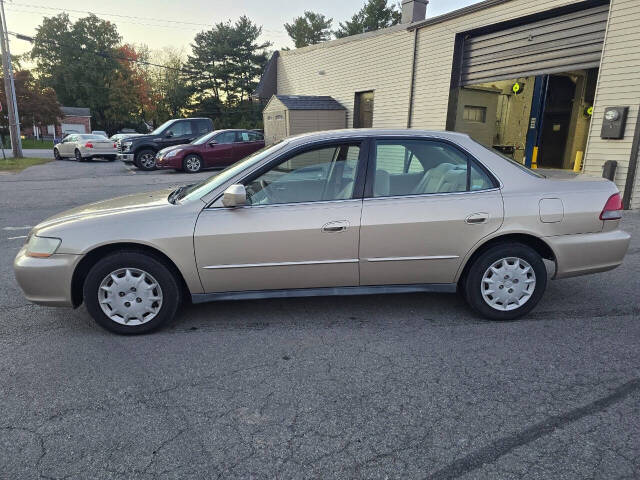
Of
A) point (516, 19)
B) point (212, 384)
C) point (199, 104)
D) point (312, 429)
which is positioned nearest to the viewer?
point (312, 429)

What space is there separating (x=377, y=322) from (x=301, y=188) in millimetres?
1256

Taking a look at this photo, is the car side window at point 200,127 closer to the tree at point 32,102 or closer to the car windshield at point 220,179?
the car windshield at point 220,179

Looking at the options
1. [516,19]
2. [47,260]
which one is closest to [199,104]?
[516,19]

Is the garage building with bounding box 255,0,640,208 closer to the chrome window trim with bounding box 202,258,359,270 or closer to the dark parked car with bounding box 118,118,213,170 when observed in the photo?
the dark parked car with bounding box 118,118,213,170

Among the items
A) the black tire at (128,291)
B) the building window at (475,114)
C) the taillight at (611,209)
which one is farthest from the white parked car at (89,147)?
the taillight at (611,209)

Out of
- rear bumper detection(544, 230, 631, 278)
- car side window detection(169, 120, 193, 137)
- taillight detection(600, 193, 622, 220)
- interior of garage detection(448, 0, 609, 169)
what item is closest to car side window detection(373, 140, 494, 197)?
rear bumper detection(544, 230, 631, 278)

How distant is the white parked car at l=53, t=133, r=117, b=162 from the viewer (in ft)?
70.2

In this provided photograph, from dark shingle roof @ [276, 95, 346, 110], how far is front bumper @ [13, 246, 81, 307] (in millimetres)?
12757

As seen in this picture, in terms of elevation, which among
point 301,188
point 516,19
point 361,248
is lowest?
point 361,248

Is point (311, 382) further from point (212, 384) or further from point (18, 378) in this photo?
point (18, 378)

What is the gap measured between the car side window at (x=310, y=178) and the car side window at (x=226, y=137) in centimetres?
1329

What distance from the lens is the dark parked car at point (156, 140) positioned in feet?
54.8

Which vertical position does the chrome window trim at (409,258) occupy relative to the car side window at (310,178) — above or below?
below

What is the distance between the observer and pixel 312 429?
2268 mm
